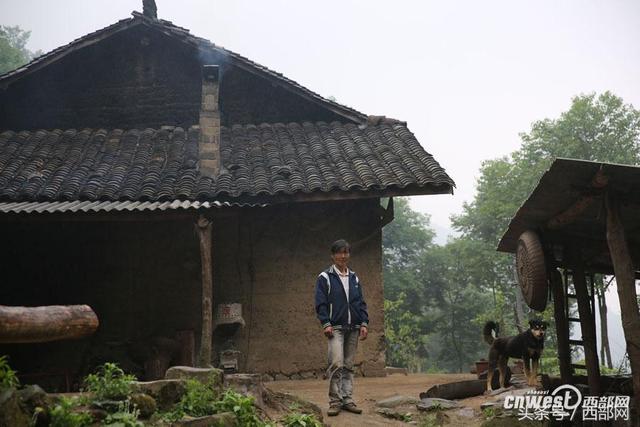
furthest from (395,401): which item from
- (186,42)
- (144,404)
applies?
(186,42)

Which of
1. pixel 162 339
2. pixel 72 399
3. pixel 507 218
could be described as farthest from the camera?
pixel 507 218

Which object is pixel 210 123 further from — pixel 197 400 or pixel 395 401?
pixel 197 400

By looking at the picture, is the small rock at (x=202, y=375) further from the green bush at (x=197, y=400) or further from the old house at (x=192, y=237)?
the old house at (x=192, y=237)

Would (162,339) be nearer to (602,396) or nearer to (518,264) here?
(518,264)

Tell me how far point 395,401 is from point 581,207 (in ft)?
11.5

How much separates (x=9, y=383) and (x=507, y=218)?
94.3ft

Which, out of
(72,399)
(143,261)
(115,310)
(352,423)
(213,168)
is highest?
(213,168)

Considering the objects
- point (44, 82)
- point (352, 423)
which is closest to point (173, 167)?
point (44, 82)

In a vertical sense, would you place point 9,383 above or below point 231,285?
below

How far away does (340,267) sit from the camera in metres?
6.64

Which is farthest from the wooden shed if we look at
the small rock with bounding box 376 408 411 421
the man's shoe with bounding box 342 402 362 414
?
the man's shoe with bounding box 342 402 362 414

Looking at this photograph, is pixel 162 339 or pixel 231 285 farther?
pixel 231 285

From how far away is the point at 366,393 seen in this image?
27.8 ft

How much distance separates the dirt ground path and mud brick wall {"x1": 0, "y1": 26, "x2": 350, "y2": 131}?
5.83 m
